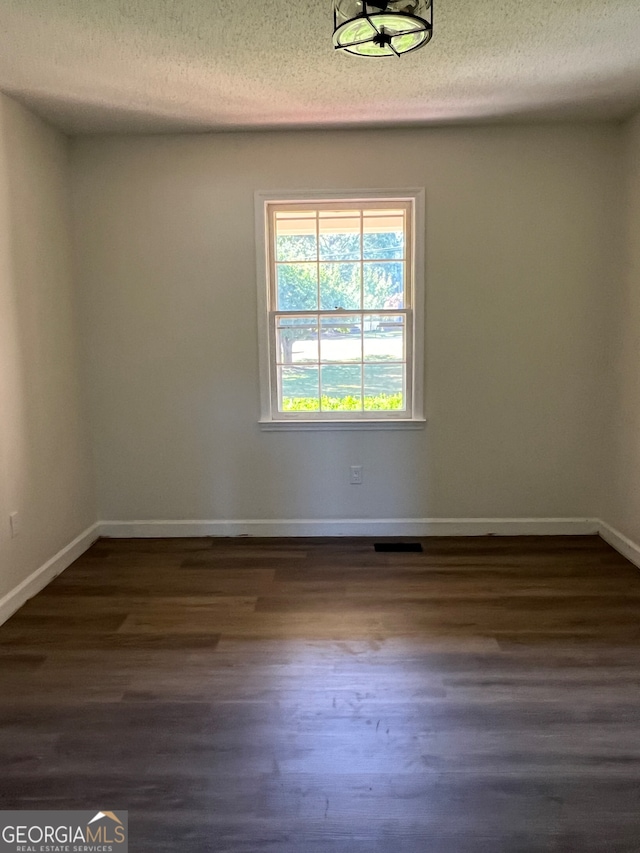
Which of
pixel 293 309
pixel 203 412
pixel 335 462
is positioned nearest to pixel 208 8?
pixel 293 309

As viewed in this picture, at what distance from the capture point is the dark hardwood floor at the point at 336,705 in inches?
63.6

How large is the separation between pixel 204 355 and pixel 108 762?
2460 mm

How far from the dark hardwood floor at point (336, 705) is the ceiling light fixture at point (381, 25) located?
239 cm

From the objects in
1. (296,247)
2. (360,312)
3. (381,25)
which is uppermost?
(381,25)

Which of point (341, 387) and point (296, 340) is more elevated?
point (296, 340)

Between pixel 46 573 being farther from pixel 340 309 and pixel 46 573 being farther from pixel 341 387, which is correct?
pixel 340 309

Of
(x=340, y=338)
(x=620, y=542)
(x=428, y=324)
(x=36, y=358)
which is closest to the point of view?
(x=36, y=358)

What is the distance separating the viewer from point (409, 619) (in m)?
2.72

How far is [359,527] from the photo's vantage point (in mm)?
3826

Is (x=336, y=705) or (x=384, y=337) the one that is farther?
(x=384, y=337)

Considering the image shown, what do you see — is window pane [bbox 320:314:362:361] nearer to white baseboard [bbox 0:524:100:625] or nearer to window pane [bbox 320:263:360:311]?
window pane [bbox 320:263:360:311]

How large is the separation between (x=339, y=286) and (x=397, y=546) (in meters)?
1.77

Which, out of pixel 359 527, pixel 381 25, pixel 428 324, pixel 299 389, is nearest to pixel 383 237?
pixel 428 324

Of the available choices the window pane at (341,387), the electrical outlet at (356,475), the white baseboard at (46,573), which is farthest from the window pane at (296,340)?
the white baseboard at (46,573)
